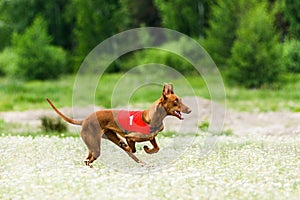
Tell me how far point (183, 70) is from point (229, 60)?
475 cm

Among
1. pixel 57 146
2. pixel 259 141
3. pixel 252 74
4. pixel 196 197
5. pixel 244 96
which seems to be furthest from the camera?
pixel 252 74

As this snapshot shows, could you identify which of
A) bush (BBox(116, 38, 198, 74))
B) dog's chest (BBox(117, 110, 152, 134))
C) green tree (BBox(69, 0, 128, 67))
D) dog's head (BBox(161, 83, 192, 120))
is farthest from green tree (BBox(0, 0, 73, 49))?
dog's head (BBox(161, 83, 192, 120))

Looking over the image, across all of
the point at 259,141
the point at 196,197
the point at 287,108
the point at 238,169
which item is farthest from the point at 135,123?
the point at 287,108

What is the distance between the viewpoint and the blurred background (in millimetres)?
38281

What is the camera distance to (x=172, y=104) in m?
13.0

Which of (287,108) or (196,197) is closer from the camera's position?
(196,197)

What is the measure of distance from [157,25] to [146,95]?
77.8 ft

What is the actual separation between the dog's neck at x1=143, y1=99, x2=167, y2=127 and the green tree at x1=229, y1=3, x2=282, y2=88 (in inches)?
998

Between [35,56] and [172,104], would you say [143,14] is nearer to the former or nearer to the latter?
[35,56]

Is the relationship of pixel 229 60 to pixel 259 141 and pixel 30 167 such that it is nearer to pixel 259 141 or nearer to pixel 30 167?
pixel 259 141

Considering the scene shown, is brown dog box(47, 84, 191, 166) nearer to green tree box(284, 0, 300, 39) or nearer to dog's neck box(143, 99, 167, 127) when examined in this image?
dog's neck box(143, 99, 167, 127)

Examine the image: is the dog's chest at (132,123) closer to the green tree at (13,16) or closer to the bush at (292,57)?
the bush at (292,57)

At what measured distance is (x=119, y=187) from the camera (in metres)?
11.3

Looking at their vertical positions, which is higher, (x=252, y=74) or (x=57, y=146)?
(x=252, y=74)
